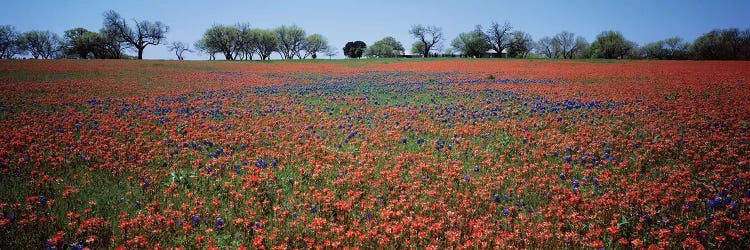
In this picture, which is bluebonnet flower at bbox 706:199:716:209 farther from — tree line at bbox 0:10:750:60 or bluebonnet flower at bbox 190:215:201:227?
tree line at bbox 0:10:750:60

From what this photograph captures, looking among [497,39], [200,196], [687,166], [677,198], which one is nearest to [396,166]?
[200,196]

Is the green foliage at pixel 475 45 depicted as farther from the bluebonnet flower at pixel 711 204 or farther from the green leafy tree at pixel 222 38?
the bluebonnet flower at pixel 711 204

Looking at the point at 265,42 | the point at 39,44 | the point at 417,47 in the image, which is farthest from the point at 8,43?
the point at 417,47

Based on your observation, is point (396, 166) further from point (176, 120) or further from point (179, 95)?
point (179, 95)

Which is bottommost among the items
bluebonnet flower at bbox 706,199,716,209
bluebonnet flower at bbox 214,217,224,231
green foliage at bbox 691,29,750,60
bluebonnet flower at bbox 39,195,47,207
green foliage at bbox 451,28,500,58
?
bluebonnet flower at bbox 214,217,224,231

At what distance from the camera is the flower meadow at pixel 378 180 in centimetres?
427

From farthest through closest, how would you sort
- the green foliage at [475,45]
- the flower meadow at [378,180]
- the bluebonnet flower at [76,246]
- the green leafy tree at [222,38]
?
the green foliage at [475,45]
the green leafy tree at [222,38]
the flower meadow at [378,180]
the bluebonnet flower at [76,246]

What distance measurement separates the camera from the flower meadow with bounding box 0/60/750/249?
427cm

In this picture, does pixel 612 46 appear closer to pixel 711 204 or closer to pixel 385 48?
pixel 385 48

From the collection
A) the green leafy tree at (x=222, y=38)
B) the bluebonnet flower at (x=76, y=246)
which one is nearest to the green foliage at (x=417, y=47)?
the green leafy tree at (x=222, y=38)

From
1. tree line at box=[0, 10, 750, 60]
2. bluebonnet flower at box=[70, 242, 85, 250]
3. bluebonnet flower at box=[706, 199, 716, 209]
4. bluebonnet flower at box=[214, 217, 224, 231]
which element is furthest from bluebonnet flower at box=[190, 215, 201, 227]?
tree line at box=[0, 10, 750, 60]

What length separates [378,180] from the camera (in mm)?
6117

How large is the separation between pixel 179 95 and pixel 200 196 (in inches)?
562

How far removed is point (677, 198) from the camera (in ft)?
16.5
